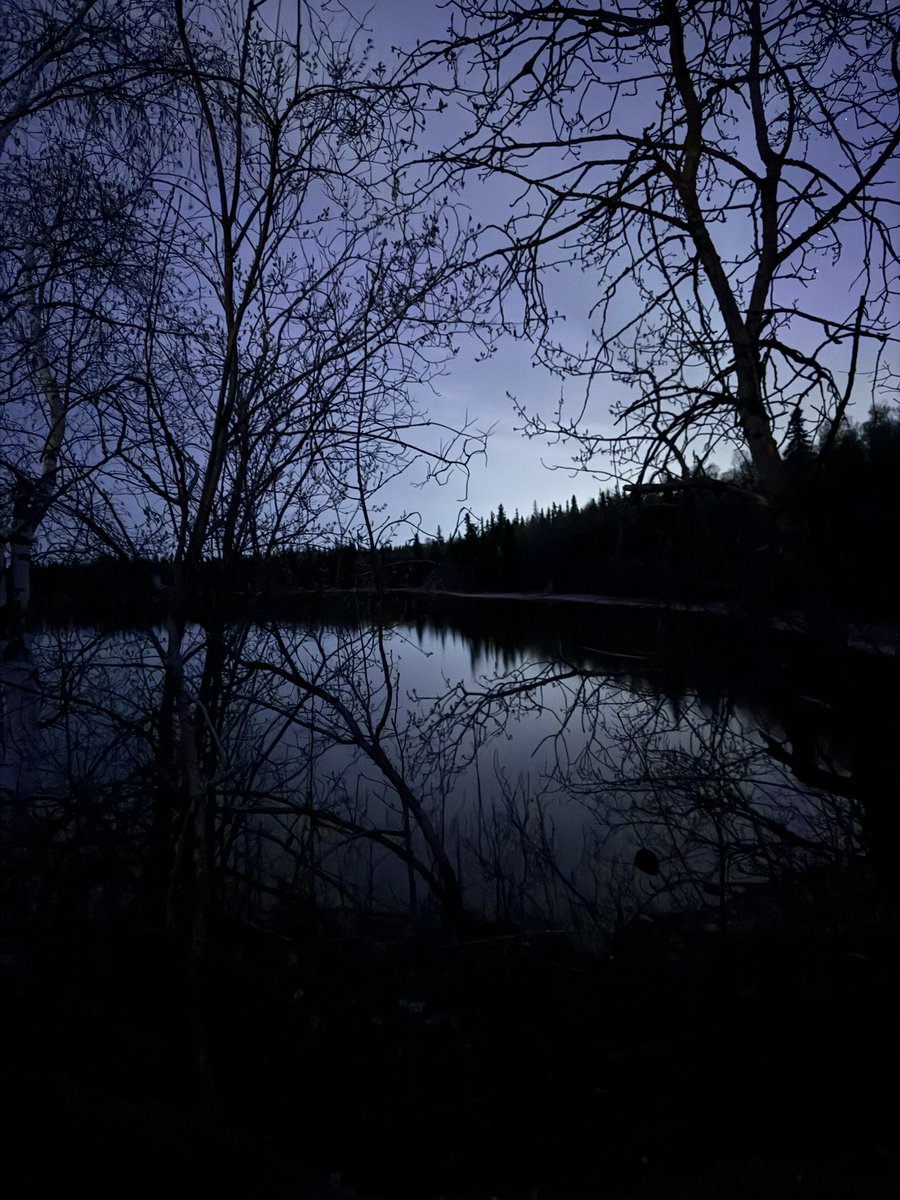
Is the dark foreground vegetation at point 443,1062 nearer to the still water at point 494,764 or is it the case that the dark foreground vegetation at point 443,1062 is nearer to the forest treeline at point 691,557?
the still water at point 494,764

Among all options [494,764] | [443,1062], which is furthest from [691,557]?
[443,1062]

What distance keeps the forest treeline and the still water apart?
24cm

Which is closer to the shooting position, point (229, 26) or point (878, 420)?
point (229, 26)

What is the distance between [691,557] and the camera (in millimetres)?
4641

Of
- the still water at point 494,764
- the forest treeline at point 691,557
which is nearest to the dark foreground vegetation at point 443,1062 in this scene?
the still water at point 494,764

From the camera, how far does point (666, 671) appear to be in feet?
16.6

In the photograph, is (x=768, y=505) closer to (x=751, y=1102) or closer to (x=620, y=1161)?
(x=751, y=1102)

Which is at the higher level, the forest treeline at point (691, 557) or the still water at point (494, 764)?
the forest treeline at point (691, 557)

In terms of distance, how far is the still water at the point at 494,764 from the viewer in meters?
3.37

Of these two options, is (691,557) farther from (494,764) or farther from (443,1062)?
(443,1062)

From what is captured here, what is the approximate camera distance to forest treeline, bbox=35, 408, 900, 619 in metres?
3.51

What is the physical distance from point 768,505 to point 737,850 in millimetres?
1847

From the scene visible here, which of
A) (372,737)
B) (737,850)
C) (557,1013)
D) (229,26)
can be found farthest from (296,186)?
(737,850)

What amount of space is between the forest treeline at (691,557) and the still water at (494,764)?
24 centimetres
